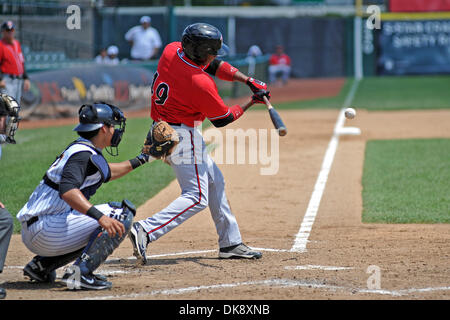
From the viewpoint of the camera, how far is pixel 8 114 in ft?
15.5

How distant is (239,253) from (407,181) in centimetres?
417

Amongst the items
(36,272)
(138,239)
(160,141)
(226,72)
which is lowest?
(36,272)

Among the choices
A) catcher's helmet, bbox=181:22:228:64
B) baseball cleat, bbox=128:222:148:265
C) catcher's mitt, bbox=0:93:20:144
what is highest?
catcher's helmet, bbox=181:22:228:64

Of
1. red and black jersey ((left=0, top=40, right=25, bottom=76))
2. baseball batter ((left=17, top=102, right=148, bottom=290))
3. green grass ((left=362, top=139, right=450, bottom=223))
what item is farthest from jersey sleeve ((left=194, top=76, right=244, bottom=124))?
red and black jersey ((left=0, top=40, right=25, bottom=76))

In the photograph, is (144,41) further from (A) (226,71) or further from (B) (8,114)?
(B) (8,114)

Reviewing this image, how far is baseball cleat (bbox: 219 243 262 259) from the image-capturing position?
221 inches

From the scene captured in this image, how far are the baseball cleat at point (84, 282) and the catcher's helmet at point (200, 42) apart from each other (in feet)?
6.29

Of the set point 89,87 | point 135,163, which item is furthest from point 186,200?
point 89,87

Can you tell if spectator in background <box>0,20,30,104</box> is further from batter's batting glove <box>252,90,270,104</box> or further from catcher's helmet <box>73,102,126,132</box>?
catcher's helmet <box>73,102,126,132</box>

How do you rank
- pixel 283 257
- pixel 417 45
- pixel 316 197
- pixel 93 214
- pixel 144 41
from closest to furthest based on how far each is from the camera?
1. pixel 93 214
2. pixel 283 257
3. pixel 316 197
4. pixel 144 41
5. pixel 417 45

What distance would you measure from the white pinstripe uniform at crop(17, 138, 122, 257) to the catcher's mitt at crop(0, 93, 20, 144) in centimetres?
46

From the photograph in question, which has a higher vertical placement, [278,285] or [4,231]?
[4,231]

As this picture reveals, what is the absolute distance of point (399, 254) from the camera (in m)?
5.64
